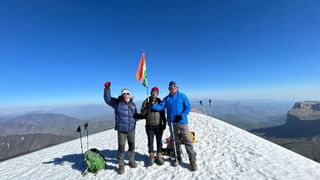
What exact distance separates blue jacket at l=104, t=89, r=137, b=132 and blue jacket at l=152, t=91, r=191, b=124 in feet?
3.71

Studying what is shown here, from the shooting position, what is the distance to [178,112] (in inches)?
347

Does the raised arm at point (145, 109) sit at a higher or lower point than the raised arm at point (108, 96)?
lower

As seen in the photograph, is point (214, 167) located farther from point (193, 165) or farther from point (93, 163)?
point (93, 163)

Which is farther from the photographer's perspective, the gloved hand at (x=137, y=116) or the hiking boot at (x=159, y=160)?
the hiking boot at (x=159, y=160)

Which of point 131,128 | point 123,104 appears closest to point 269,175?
point 131,128

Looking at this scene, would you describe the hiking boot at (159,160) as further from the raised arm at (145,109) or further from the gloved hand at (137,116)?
the raised arm at (145,109)

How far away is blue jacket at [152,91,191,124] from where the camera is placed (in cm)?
874

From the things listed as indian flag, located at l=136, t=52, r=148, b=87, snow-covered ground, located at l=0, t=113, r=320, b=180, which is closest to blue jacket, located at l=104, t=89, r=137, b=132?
indian flag, located at l=136, t=52, r=148, b=87

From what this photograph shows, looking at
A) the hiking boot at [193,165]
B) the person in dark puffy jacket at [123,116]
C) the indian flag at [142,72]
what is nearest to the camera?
the person in dark puffy jacket at [123,116]

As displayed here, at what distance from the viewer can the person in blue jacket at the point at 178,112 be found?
8695 millimetres

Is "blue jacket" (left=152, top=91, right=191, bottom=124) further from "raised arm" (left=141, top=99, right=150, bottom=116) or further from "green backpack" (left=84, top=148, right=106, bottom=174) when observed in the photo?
"green backpack" (left=84, top=148, right=106, bottom=174)

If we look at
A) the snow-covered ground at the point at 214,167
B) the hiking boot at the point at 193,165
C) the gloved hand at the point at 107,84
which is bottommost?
the snow-covered ground at the point at 214,167

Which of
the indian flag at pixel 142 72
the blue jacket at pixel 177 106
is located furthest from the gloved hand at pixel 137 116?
the indian flag at pixel 142 72

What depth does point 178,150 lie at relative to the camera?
9.41 metres
